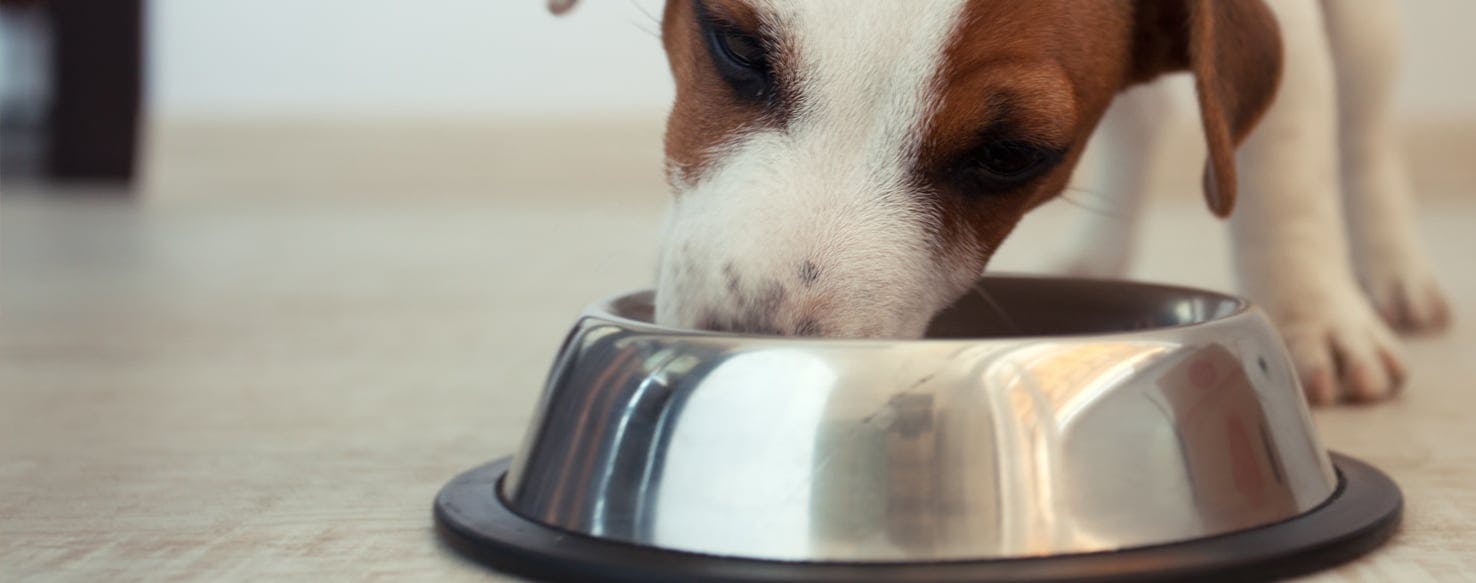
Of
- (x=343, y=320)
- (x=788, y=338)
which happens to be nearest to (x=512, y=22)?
(x=343, y=320)

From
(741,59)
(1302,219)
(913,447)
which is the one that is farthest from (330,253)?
(913,447)

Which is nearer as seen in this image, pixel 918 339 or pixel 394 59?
pixel 918 339

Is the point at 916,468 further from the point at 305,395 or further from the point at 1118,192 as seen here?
the point at 1118,192

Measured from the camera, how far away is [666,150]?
62.4 inches

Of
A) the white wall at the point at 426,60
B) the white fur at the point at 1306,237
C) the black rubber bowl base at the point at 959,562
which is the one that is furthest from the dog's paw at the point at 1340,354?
the white wall at the point at 426,60

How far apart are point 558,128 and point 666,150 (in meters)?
4.78

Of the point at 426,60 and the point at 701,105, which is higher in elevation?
the point at 701,105

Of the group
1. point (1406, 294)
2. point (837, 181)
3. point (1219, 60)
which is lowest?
point (1406, 294)

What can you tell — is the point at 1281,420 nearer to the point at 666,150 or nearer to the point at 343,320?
the point at 666,150

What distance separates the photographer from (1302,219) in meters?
1.99

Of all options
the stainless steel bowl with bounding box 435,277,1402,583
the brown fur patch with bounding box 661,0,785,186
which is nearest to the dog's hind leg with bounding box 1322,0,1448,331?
the brown fur patch with bounding box 661,0,785,186

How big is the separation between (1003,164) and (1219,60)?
12.7 inches

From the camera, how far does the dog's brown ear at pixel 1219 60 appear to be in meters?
1.65

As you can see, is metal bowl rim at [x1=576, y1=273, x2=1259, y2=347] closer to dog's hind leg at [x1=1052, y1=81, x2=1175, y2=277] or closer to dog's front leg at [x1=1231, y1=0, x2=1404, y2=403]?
dog's front leg at [x1=1231, y1=0, x2=1404, y2=403]
